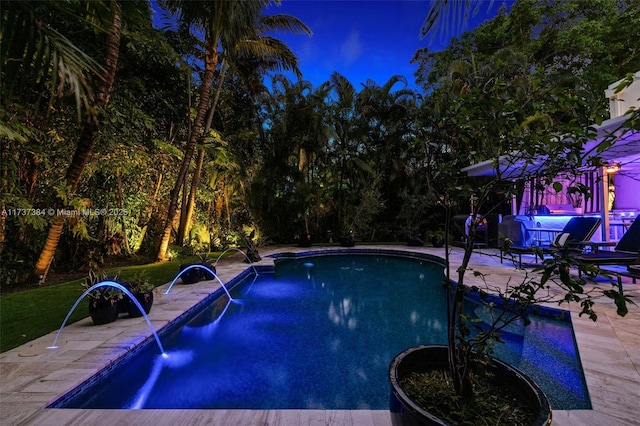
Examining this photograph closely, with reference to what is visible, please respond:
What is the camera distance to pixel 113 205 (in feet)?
26.9

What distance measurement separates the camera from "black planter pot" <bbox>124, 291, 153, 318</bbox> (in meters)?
4.34

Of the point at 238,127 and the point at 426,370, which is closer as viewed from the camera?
the point at 426,370

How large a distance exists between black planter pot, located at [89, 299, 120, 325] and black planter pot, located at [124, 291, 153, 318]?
0.18m

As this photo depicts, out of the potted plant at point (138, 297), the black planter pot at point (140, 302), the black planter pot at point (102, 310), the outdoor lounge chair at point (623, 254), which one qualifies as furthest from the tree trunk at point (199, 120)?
Answer: the outdoor lounge chair at point (623, 254)

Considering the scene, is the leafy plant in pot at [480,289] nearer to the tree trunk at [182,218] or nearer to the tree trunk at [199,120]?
the tree trunk at [199,120]

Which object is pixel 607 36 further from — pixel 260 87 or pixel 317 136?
pixel 260 87

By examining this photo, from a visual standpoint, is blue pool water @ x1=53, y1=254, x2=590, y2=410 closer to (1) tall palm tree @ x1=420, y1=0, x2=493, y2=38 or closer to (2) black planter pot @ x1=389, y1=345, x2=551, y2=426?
(2) black planter pot @ x1=389, y1=345, x2=551, y2=426

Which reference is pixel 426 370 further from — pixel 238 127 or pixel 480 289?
pixel 238 127

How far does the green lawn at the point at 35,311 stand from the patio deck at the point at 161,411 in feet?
0.88

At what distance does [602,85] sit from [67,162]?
18.5 meters

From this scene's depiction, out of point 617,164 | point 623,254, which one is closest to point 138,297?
point 623,254

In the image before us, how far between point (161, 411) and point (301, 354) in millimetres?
1809

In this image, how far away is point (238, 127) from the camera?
12.9 m

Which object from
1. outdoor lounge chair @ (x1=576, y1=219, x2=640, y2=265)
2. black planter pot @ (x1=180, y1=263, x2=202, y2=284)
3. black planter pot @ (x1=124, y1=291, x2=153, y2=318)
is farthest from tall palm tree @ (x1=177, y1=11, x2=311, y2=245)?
outdoor lounge chair @ (x1=576, y1=219, x2=640, y2=265)
